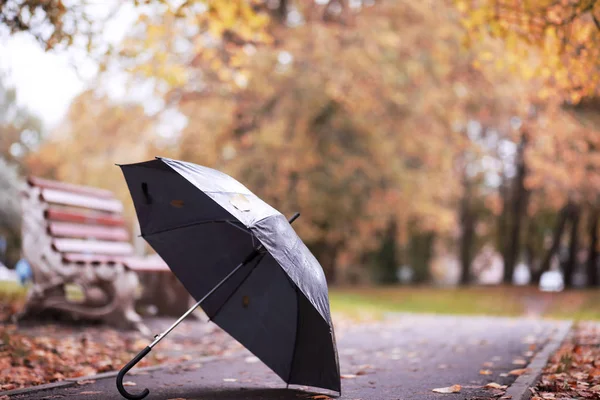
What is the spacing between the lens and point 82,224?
28.0 feet

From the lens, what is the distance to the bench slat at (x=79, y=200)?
317 inches

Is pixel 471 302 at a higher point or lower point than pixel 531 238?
Answer: lower

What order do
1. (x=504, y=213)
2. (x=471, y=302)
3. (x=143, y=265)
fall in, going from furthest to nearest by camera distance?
Result: (x=504, y=213) → (x=471, y=302) → (x=143, y=265)

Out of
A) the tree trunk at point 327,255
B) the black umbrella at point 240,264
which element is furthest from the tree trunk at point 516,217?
the black umbrella at point 240,264

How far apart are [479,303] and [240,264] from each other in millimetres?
13776

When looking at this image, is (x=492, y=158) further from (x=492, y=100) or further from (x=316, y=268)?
(x=316, y=268)

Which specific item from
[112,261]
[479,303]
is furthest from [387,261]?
[112,261]

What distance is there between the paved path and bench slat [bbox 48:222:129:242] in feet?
8.45

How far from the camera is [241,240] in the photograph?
4.83 m

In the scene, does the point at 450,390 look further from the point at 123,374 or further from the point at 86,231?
the point at 86,231

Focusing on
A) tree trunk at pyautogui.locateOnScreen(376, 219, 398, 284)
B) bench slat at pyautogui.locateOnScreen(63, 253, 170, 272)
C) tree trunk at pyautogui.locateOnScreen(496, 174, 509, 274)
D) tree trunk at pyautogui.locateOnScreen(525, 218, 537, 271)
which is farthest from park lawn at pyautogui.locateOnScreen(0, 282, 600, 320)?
tree trunk at pyautogui.locateOnScreen(525, 218, 537, 271)

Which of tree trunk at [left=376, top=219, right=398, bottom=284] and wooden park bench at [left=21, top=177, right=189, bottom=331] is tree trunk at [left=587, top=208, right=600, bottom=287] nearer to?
tree trunk at [left=376, top=219, right=398, bottom=284]

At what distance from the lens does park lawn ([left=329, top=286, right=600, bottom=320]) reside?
46.0 ft

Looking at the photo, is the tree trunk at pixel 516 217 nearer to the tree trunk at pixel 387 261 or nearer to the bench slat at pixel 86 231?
the tree trunk at pixel 387 261
